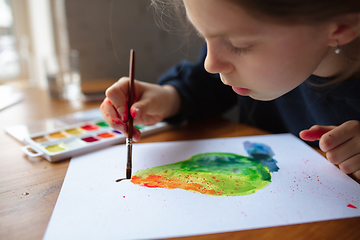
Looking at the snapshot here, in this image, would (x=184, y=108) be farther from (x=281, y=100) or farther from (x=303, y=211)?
(x=303, y=211)

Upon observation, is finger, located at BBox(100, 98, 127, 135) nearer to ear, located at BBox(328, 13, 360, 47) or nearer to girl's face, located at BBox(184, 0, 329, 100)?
girl's face, located at BBox(184, 0, 329, 100)

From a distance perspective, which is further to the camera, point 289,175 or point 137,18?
point 137,18

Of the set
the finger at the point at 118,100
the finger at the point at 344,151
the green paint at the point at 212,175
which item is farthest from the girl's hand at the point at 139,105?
the finger at the point at 344,151

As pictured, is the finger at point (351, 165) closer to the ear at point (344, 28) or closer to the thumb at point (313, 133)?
the thumb at point (313, 133)

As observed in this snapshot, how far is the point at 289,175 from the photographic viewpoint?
45 cm

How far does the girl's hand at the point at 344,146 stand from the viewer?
17.6 inches

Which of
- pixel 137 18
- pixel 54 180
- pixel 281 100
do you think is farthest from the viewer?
pixel 137 18

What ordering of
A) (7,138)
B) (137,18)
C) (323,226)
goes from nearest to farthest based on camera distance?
(323,226), (7,138), (137,18)

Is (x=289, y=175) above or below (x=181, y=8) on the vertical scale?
below

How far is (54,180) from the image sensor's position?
0.44m

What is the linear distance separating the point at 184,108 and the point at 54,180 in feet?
1.19

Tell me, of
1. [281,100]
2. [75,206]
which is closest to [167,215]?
[75,206]

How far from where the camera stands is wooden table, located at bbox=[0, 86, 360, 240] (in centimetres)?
32

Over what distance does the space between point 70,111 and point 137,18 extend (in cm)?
59
